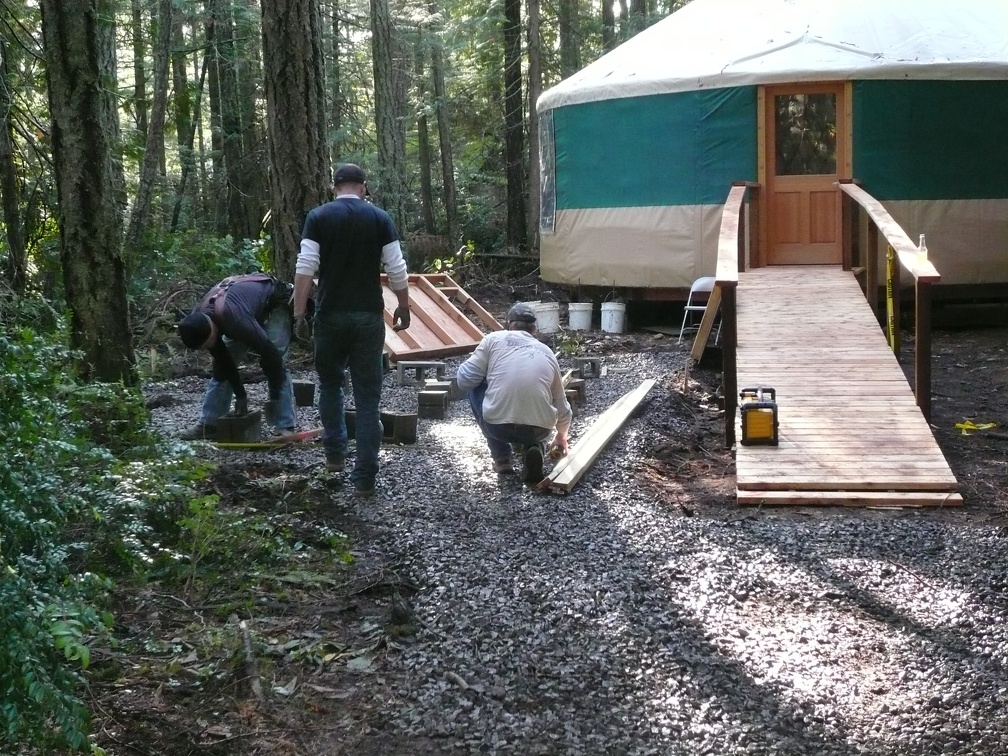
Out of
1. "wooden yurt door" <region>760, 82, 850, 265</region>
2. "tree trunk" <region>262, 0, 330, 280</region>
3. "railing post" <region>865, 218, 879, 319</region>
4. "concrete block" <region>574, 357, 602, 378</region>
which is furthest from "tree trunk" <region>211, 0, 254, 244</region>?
"railing post" <region>865, 218, 879, 319</region>

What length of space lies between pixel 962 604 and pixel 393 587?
5.89 ft

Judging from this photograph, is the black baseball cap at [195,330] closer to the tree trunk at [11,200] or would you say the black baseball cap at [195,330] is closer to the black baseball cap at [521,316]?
the tree trunk at [11,200]

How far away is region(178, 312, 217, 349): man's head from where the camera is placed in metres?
5.40

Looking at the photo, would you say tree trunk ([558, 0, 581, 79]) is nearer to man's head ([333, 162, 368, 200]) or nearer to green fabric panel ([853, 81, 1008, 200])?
green fabric panel ([853, 81, 1008, 200])

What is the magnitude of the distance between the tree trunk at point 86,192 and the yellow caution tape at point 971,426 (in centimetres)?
460

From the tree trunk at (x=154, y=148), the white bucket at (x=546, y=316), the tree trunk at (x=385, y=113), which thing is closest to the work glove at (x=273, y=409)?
the white bucket at (x=546, y=316)

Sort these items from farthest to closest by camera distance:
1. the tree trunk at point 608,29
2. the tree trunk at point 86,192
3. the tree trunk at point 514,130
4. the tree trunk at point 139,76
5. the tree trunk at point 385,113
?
the tree trunk at point 608,29, the tree trunk at point 514,130, the tree trunk at point 385,113, the tree trunk at point 139,76, the tree trunk at point 86,192

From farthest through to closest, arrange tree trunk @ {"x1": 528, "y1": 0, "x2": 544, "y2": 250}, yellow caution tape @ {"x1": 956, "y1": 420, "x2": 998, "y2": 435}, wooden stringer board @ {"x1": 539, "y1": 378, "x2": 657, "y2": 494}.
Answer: tree trunk @ {"x1": 528, "y1": 0, "x2": 544, "y2": 250}, yellow caution tape @ {"x1": 956, "y1": 420, "x2": 998, "y2": 435}, wooden stringer board @ {"x1": 539, "y1": 378, "x2": 657, "y2": 494}

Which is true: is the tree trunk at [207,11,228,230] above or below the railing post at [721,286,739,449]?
above

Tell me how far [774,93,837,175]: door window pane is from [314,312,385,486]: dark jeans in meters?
6.22

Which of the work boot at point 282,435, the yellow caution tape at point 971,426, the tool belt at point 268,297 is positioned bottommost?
the yellow caution tape at point 971,426

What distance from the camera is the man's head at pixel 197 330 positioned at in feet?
17.7

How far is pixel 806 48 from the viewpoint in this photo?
9891 mm

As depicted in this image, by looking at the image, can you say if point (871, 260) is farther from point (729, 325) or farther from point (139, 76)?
point (139, 76)
